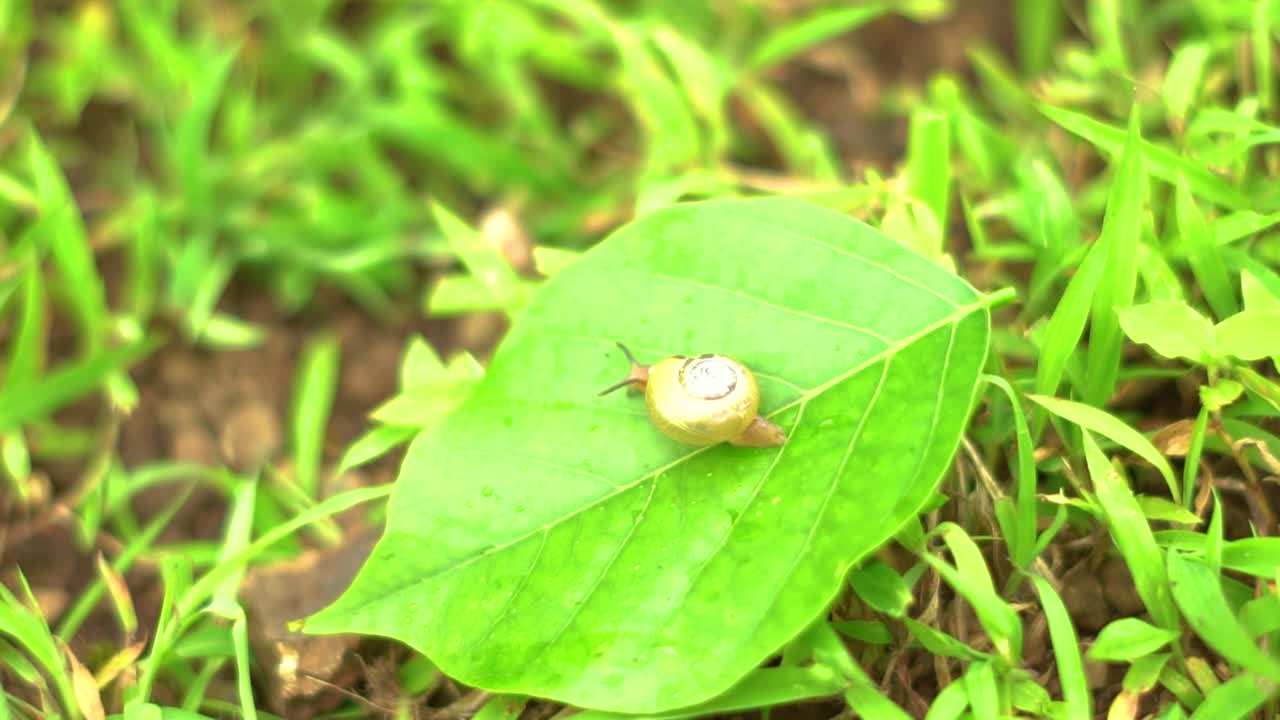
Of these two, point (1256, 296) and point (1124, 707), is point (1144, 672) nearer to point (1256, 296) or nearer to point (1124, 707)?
point (1124, 707)

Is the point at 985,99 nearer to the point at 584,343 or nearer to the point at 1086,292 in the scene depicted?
the point at 1086,292

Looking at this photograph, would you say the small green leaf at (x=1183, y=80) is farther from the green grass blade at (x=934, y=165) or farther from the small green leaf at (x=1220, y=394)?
the small green leaf at (x=1220, y=394)

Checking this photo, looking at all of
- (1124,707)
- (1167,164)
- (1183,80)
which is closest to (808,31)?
(1183,80)

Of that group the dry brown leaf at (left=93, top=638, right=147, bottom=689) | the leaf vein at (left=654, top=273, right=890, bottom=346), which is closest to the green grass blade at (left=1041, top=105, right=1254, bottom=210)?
the leaf vein at (left=654, top=273, right=890, bottom=346)

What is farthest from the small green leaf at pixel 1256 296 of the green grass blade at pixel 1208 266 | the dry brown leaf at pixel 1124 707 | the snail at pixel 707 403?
the snail at pixel 707 403

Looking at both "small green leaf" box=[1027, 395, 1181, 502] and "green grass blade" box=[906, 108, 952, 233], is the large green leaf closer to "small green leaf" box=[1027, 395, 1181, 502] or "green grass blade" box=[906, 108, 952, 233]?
"small green leaf" box=[1027, 395, 1181, 502]

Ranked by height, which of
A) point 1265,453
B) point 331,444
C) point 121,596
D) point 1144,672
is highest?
point 1265,453
